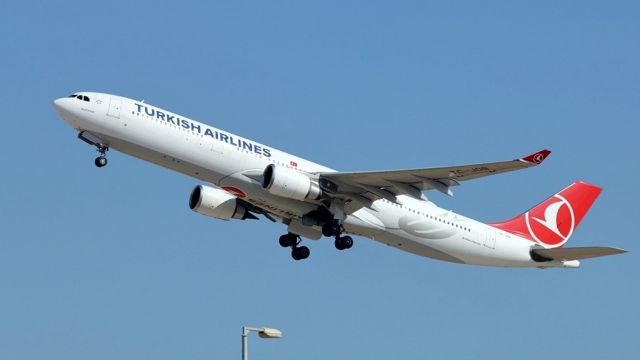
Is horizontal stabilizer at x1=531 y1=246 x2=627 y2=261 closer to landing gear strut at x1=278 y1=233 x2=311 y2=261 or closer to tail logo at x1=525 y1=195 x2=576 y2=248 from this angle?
tail logo at x1=525 y1=195 x2=576 y2=248

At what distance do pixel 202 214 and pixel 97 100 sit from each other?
7.30 meters

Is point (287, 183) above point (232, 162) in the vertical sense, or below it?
below

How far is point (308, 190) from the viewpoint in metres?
53.2

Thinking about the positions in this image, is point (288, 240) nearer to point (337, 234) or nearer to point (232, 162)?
point (337, 234)

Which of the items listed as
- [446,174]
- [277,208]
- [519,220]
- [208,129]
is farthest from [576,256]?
[208,129]

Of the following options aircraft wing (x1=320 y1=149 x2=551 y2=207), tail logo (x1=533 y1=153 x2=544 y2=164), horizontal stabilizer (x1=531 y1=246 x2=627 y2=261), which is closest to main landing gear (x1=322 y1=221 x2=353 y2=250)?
aircraft wing (x1=320 y1=149 x2=551 y2=207)

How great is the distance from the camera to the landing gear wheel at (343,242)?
182 ft

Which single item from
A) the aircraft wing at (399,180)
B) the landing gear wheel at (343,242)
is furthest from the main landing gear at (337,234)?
the aircraft wing at (399,180)

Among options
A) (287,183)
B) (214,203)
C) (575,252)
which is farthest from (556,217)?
(214,203)

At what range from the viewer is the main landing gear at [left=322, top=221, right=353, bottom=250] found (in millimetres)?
54781

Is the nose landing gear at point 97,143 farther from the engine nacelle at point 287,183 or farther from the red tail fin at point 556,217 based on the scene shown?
the red tail fin at point 556,217

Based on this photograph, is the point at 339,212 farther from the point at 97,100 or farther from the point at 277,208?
the point at 97,100

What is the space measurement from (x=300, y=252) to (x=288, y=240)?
75 centimetres

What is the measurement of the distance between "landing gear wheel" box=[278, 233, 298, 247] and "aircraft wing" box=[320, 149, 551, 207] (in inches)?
207
